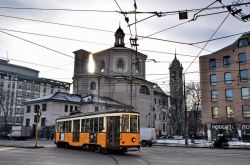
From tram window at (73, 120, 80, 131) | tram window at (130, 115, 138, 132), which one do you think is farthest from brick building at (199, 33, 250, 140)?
tram window at (130, 115, 138, 132)

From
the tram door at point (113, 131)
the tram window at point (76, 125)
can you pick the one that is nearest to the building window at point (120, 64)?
the tram window at point (76, 125)

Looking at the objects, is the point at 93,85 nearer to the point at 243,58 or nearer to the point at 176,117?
the point at 176,117

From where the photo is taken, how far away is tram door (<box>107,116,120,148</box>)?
19.7m

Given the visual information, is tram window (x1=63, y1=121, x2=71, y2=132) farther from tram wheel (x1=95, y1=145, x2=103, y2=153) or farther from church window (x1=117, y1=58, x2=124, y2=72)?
church window (x1=117, y1=58, x2=124, y2=72)

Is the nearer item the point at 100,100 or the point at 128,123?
the point at 128,123

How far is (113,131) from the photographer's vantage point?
19953mm

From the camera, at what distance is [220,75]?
53.3 meters

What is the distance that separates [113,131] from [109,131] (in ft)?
0.90

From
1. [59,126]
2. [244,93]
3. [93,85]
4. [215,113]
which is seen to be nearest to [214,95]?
[215,113]

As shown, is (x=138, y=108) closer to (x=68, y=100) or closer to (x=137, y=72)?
(x=137, y=72)

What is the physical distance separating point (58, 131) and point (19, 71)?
88.2 m

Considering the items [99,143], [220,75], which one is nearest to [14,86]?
[220,75]

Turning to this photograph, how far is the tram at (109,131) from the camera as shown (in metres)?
19.6

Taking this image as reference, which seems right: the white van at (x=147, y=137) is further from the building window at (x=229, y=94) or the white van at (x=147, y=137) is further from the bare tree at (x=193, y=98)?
the bare tree at (x=193, y=98)
